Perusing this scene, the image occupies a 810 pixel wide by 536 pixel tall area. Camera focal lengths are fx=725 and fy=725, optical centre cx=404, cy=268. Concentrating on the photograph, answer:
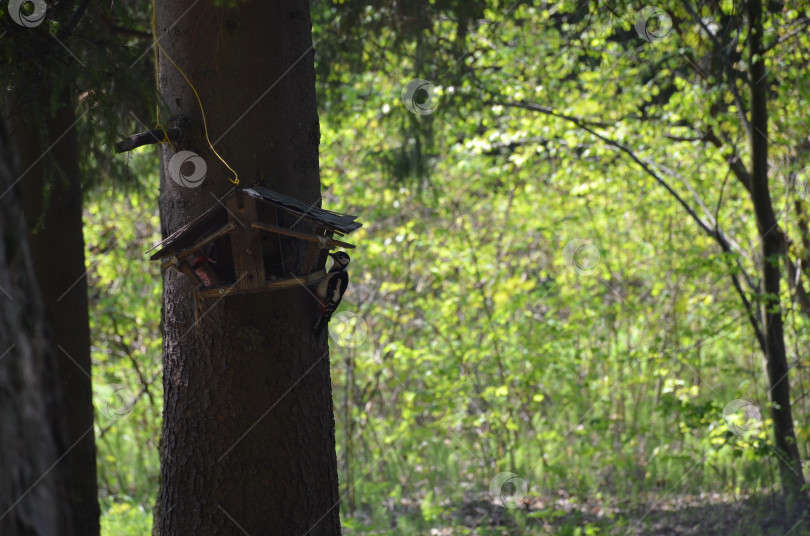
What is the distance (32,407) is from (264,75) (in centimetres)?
162

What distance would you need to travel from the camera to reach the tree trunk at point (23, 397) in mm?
1065

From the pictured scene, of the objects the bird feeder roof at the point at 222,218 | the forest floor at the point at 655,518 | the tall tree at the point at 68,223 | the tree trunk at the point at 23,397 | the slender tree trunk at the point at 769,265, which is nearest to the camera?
the tree trunk at the point at 23,397

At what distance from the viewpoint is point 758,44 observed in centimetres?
461

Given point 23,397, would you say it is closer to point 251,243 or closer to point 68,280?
point 251,243

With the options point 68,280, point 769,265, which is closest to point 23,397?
point 68,280

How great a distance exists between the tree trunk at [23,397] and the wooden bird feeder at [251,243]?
1.10 meters

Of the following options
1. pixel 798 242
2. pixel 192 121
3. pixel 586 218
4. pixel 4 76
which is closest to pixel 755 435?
pixel 798 242

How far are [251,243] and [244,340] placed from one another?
0.31 meters

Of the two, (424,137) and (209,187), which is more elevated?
(424,137)

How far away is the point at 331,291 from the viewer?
245 centimetres

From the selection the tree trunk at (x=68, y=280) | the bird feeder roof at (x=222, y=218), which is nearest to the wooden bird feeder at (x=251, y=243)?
the bird feeder roof at (x=222, y=218)

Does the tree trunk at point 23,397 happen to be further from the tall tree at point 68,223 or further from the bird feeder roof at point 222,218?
the tall tree at point 68,223

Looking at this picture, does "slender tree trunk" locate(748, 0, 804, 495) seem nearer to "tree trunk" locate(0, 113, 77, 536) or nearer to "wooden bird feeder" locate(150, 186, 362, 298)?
"wooden bird feeder" locate(150, 186, 362, 298)

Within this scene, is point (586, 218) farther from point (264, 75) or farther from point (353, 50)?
point (264, 75)
